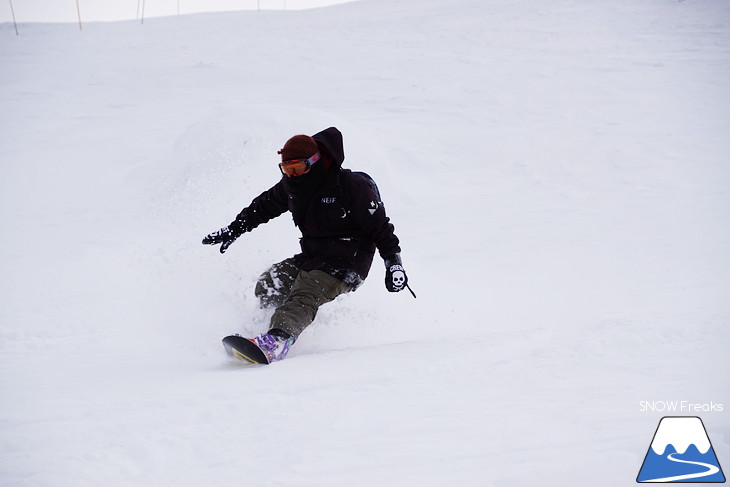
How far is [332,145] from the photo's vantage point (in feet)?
12.7

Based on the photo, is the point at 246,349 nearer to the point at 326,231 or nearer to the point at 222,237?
the point at 326,231

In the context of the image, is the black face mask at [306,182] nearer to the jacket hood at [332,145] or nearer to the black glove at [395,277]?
the jacket hood at [332,145]

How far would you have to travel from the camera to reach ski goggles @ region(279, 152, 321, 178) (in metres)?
3.73

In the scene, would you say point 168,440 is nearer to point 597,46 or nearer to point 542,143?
point 542,143

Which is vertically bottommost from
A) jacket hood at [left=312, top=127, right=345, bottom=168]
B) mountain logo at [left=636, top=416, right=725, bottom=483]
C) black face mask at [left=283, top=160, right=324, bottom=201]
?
black face mask at [left=283, top=160, right=324, bottom=201]

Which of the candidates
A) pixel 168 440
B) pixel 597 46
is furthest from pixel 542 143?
pixel 168 440

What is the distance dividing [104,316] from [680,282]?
5132 millimetres

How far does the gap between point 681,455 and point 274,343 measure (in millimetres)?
2203

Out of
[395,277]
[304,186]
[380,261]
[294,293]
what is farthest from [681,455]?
[380,261]

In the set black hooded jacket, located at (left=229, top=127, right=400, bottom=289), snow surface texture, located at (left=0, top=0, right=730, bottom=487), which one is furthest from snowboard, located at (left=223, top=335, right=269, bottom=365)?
black hooded jacket, located at (left=229, top=127, right=400, bottom=289)

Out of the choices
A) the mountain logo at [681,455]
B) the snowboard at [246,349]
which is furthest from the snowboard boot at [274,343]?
the mountain logo at [681,455]

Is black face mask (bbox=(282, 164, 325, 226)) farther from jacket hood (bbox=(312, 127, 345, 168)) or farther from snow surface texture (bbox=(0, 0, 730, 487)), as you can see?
snow surface texture (bbox=(0, 0, 730, 487))

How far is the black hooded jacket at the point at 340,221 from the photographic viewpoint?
3.88m

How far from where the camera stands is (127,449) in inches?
76.6
